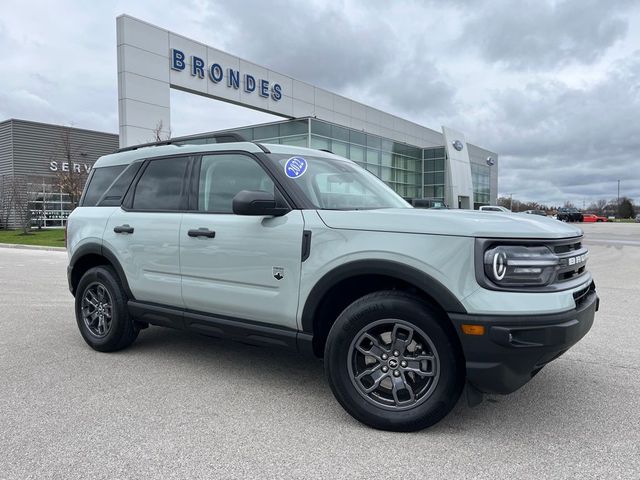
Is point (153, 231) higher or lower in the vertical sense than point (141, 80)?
lower

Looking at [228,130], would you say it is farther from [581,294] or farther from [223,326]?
[581,294]

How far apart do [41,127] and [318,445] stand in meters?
43.0

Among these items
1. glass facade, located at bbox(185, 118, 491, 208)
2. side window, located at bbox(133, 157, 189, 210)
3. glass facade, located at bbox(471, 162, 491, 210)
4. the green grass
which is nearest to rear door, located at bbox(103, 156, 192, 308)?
side window, located at bbox(133, 157, 189, 210)

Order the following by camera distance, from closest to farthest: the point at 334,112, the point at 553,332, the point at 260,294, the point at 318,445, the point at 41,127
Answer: the point at 553,332 < the point at 318,445 < the point at 260,294 < the point at 334,112 < the point at 41,127

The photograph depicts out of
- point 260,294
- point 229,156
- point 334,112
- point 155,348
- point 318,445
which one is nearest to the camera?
point 318,445

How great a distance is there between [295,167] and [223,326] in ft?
4.47

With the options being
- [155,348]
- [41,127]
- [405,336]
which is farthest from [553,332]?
[41,127]

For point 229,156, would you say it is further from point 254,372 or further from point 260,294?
point 254,372

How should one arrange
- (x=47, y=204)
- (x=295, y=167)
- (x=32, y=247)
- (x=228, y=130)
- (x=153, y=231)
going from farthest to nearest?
(x=47, y=204)
(x=228, y=130)
(x=32, y=247)
(x=153, y=231)
(x=295, y=167)

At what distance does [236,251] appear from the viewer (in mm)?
3762

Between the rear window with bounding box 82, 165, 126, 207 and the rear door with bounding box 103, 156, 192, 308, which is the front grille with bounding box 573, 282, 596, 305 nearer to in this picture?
the rear door with bounding box 103, 156, 192, 308

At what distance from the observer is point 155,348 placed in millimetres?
5066

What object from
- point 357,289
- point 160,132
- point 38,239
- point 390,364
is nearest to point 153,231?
point 357,289

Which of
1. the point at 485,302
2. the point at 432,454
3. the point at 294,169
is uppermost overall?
the point at 294,169
